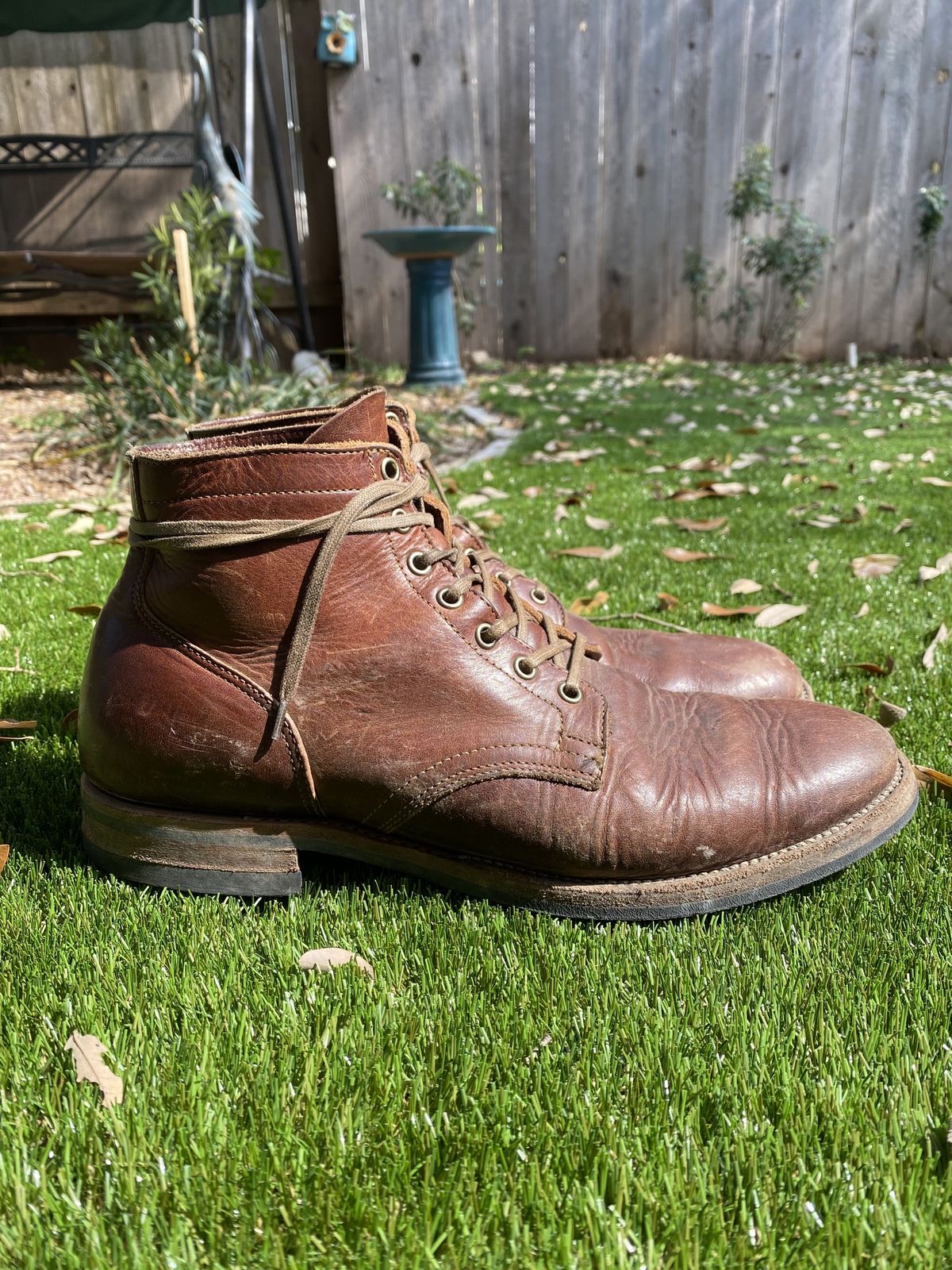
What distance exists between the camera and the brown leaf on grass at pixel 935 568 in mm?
2605

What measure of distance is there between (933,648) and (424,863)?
143cm

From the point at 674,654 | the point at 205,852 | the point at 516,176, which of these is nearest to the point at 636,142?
the point at 516,176

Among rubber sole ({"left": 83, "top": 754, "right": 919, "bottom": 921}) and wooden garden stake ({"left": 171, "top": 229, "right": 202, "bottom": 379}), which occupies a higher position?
wooden garden stake ({"left": 171, "top": 229, "right": 202, "bottom": 379})

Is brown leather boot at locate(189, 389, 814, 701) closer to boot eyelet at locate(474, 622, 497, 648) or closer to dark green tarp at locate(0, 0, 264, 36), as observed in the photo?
boot eyelet at locate(474, 622, 497, 648)

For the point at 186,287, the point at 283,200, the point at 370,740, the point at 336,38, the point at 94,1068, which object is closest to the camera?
the point at 94,1068

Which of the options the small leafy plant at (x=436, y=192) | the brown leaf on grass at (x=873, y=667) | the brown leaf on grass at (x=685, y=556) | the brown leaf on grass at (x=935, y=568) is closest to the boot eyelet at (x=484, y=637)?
the brown leaf on grass at (x=873, y=667)

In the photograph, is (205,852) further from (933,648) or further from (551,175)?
(551,175)

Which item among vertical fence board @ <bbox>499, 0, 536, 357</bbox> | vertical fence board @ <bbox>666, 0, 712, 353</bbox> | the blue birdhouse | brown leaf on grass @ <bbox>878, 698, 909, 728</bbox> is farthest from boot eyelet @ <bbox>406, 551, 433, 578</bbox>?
vertical fence board @ <bbox>666, 0, 712, 353</bbox>

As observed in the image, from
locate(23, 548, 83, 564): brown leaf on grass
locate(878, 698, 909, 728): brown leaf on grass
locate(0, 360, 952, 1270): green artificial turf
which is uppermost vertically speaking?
locate(0, 360, 952, 1270): green artificial turf

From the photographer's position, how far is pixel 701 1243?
2.41 ft

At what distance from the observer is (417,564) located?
1.24 meters

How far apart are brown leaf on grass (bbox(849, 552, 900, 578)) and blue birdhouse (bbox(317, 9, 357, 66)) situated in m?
6.24

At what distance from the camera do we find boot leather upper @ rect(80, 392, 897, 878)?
3.84 ft

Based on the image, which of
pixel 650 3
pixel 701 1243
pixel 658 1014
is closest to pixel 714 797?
pixel 658 1014
